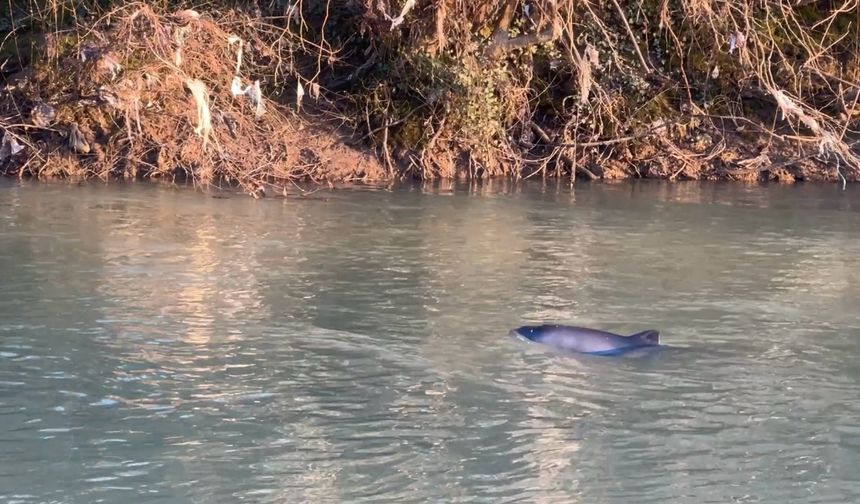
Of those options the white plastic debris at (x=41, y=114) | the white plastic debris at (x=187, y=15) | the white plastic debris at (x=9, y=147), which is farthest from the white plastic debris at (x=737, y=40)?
the white plastic debris at (x=9, y=147)

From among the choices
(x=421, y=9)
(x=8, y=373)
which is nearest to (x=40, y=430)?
(x=8, y=373)

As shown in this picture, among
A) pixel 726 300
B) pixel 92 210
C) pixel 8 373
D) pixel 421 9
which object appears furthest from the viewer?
pixel 421 9

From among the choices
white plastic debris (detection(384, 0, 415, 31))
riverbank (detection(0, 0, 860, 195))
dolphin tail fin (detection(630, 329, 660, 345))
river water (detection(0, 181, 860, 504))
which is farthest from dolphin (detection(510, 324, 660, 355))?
white plastic debris (detection(384, 0, 415, 31))

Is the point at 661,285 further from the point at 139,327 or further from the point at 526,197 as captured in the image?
the point at 526,197

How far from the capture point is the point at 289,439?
4.29 metres

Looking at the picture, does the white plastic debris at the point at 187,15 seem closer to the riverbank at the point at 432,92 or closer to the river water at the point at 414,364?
the riverbank at the point at 432,92

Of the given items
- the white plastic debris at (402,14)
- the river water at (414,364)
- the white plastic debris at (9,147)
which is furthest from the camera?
the white plastic debris at (9,147)

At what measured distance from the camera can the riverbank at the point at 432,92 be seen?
12148mm

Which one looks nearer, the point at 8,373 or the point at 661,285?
the point at 8,373

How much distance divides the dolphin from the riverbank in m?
6.17

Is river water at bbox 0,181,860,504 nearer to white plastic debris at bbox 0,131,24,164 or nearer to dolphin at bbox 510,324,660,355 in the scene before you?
dolphin at bbox 510,324,660,355

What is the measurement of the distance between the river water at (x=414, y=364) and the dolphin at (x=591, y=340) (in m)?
0.12

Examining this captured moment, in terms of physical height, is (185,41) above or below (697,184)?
above

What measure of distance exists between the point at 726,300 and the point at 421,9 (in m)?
7.10
